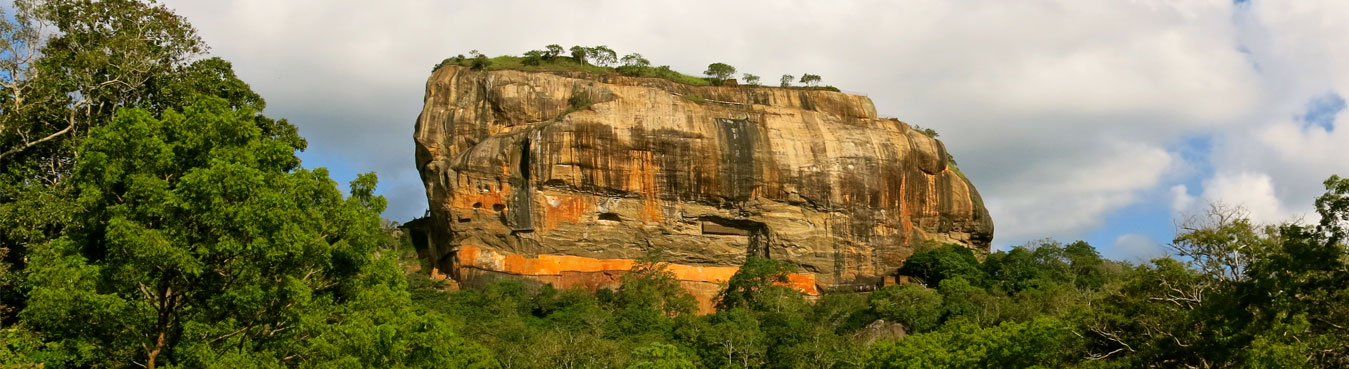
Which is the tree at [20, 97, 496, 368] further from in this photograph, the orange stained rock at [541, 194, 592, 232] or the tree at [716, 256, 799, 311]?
the orange stained rock at [541, 194, 592, 232]

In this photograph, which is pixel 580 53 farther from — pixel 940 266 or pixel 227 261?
pixel 227 261

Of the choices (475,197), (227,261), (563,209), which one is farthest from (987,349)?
(475,197)

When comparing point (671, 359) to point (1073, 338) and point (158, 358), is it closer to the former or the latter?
point (1073, 338)

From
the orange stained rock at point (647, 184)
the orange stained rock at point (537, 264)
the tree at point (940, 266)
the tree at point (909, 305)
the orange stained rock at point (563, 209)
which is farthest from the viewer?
the tree at point (940, 266)

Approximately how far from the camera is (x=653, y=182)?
178 feet

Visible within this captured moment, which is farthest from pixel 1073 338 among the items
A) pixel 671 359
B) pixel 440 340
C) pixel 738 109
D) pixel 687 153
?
pixel 738 109

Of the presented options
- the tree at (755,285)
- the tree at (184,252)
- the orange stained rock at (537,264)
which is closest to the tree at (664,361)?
the tree at (184,252)

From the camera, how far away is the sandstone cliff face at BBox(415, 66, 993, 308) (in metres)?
52.7

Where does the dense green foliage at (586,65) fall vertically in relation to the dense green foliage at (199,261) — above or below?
above

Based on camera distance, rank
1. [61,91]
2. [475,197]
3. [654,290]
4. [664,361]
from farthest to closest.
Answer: [475,197], [654,290], [664,361], [61,91]

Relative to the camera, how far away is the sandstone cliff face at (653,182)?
5269cm

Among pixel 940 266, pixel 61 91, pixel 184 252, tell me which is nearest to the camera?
pixel 184 252

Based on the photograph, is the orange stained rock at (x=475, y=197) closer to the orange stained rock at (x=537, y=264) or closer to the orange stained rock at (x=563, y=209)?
the orange stained rock at (x=537, y=264)

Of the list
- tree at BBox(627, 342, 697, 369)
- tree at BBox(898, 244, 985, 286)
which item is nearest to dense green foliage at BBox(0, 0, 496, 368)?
tree at BBox(627, 342, 697, 369)
